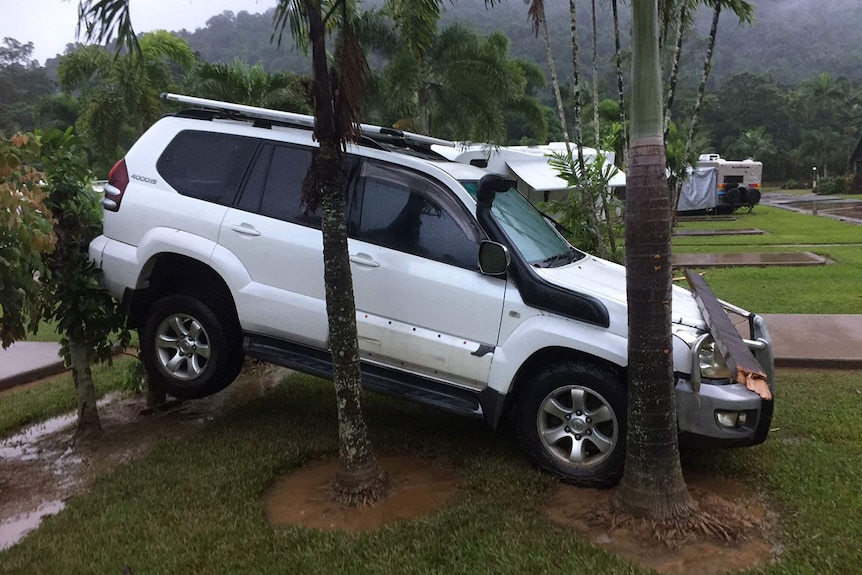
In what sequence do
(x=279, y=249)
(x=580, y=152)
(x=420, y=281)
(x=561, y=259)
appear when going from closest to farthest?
(x=420, y=281) < (x=279, y=249) < (x=561, y=259) < (x=580, y=152)

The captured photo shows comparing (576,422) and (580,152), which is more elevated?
(580,152)

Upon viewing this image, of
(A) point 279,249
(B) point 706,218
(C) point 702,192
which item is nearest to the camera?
(A) point 279,249

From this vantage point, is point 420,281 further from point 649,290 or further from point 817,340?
point 817,340

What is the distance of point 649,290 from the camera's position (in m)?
3.66

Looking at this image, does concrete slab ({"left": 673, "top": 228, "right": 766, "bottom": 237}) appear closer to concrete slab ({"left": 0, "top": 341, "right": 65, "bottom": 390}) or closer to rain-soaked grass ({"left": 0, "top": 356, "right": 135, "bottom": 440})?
concrete slab ({"left": 0, "top": 341, "right": 65, "bottom": 390})

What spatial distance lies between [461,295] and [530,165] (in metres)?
16.6

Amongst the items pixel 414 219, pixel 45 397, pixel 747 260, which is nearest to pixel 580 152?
pixel 414 219

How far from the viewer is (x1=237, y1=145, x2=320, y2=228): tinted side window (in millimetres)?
5039

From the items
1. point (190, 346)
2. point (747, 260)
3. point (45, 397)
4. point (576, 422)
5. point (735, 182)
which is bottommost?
point (735, 182)

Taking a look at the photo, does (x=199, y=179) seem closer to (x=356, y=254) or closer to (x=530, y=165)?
(x=356, y=254)

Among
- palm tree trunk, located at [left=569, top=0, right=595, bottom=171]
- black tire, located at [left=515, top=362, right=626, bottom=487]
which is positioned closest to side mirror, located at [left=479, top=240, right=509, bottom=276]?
black tire, located at [left=515, top=362, right=626, bottom=487]

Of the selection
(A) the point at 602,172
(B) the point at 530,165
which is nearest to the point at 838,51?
(B) the point at 530,165

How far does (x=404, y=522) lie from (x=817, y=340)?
5620 millimetres

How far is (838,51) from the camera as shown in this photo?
4744 inches
